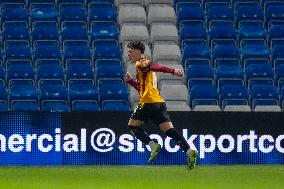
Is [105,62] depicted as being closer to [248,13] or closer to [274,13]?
[248,13]

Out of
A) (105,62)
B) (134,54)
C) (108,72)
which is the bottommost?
(108,72)

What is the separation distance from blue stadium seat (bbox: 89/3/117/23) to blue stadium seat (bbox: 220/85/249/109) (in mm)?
3616

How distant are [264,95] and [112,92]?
3.36m

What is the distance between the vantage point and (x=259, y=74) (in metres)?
18.8

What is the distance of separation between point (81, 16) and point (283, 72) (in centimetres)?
497

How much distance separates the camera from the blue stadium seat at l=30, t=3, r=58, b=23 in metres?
19.7

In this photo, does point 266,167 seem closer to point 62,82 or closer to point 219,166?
point 219,166

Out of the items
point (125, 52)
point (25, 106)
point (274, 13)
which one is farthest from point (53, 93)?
point (274, 13)

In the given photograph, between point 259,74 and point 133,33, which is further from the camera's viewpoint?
point 133,33

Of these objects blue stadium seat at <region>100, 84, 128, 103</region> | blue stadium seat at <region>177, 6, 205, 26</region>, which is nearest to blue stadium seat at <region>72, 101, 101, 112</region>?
blue stadium seat at <region>100, 84, 128, 103</region>

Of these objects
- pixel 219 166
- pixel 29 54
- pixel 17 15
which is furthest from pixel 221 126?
pixel 17 15

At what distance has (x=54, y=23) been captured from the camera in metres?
19.5

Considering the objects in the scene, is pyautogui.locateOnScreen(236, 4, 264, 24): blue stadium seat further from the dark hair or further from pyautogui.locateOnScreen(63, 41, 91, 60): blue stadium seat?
the dark hair

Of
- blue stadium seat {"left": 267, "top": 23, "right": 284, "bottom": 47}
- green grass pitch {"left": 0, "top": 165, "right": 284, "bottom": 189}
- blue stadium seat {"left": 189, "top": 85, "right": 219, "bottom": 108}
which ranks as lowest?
green grass pitch {"left": 0, "top": 165, "right": 284, "bottom": 189}
